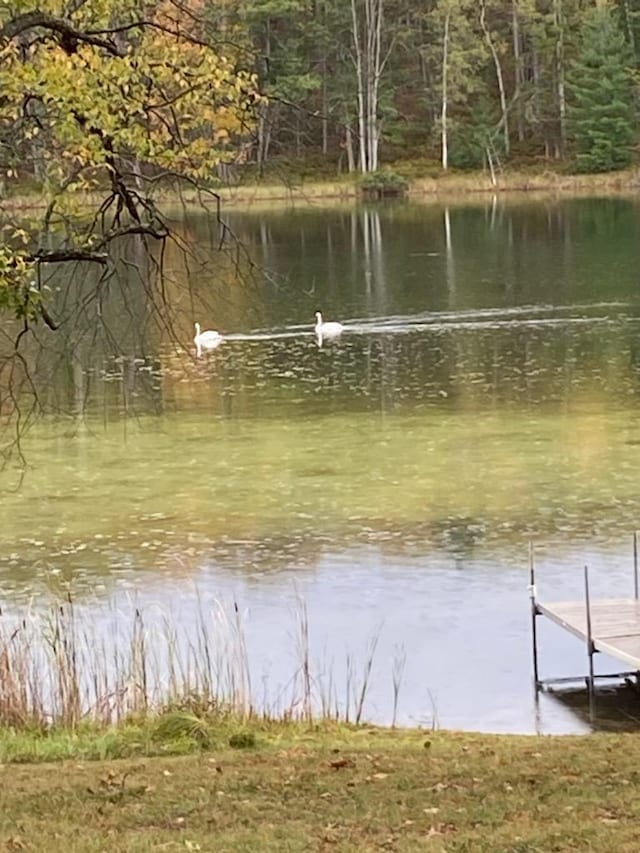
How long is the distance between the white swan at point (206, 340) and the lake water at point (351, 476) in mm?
248

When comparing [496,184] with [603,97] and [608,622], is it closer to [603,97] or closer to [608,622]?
[603,97]

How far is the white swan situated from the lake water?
25 centimetres

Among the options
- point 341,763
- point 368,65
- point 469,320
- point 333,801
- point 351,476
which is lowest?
point 351,476

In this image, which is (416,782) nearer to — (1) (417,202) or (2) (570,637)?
(2) (570,637)

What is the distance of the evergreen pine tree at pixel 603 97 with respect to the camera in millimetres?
65750

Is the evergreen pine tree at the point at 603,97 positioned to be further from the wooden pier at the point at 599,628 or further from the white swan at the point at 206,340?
the wooden pier at the point at 599,628

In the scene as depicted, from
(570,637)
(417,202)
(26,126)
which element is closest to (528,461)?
(570,637)

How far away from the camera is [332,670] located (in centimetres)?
1152

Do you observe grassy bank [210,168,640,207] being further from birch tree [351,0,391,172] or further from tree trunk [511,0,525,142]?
tree trunk [511,0,525,142]

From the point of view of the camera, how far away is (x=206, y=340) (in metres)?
30.2

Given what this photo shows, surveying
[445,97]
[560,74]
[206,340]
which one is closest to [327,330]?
[206,340]

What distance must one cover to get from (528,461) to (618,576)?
5.19 meters

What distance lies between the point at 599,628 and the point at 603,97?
2304 inches

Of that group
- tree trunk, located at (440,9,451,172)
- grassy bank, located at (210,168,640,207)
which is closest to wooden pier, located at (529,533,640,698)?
grassy bank, located at (210,168,640,207)
